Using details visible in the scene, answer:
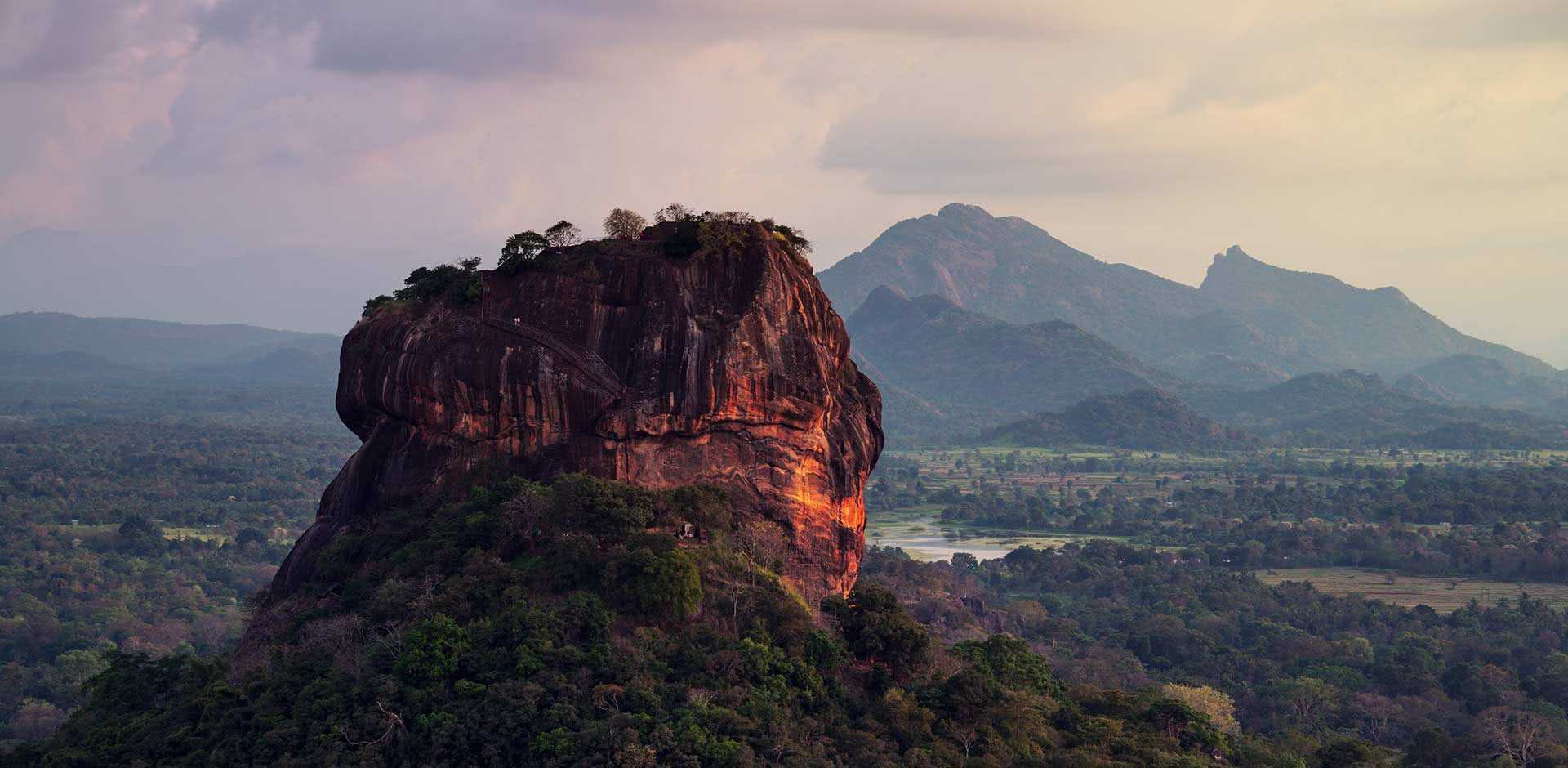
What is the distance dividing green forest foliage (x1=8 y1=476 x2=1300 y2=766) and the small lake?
86.2 metres

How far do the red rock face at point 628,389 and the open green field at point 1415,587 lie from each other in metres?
68.8

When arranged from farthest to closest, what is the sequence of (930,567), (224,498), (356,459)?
(224,498), (930,567), (356,459)

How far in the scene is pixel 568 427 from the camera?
41.8m

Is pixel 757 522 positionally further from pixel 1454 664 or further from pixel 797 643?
pixel 1454 664

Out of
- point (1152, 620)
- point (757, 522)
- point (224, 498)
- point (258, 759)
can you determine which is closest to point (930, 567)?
point (1152, 620)

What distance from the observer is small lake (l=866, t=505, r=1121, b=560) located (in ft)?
430

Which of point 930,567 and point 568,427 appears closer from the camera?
point 568,427

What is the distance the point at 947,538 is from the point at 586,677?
110844 mm

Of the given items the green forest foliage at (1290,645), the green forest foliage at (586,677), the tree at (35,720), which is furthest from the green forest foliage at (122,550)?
the green forest foliage at (1290,645)

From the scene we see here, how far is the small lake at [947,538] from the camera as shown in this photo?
13100cm

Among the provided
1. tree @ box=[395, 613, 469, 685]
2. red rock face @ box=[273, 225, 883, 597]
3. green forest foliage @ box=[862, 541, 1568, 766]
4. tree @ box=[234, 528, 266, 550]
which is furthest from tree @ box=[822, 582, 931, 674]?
tree @ box=[234, 528, 266, 550]

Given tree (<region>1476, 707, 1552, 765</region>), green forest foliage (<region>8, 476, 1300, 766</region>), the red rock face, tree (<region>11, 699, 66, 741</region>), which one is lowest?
tree (<region>11, 699, 66, 741</region>)

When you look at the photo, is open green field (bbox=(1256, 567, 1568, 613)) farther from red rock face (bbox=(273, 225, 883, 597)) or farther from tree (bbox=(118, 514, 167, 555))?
tree (bbox=(118, 514, 167, 555))

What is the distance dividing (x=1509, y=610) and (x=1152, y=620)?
22906mm
